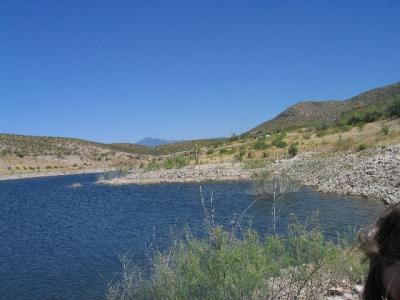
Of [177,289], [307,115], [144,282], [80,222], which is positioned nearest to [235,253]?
[177,289]

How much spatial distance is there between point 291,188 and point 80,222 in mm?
11690

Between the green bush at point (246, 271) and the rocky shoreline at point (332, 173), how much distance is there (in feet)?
34.6

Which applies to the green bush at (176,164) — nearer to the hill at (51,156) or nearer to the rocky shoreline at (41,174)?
the rocky shoreline at (41,174)

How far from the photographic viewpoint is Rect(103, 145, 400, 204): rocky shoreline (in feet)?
80.0

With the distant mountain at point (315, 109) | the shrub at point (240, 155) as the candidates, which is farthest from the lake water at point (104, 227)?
the distant mountain at point (315, 109)

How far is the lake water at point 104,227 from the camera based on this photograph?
12703 mm

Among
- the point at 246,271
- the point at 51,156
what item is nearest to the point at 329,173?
the point at 246,271

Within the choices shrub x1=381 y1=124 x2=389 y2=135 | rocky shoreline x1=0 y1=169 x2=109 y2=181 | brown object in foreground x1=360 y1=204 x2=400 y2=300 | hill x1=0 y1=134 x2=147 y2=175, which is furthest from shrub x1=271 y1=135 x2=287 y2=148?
brown object in foreground x1=360 y1=204 x2=400 y2=300

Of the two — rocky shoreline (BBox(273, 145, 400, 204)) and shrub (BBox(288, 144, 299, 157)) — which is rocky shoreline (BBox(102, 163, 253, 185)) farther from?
shrub (BBox(288, 144, 299, 157))

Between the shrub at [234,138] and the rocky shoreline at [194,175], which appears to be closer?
the rocky shoreline at [194,175]

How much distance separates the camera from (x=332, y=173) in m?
30.5

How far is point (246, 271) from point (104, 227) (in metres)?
15.2

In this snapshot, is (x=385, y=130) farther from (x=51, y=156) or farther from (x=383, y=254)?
(x=51, y=156)

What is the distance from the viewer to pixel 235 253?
700 centimetres
